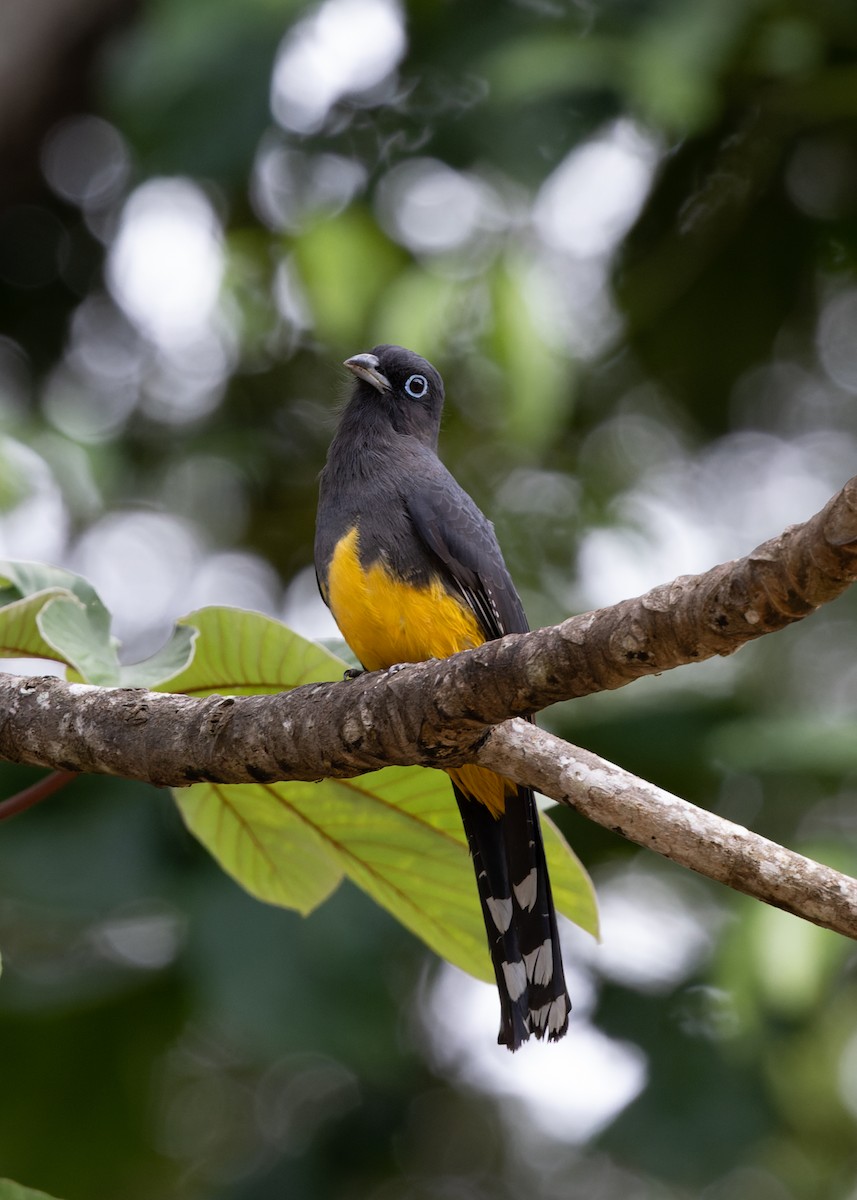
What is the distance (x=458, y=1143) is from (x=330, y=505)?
507cm

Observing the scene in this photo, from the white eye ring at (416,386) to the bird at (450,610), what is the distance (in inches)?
12.1

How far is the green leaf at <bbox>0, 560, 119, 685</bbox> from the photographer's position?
258 centimetres

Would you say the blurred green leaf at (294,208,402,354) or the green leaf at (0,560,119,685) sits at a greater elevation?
the green leaf at (0,560,119,685)

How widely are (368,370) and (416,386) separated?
7.5 inches

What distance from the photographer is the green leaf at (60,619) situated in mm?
2582

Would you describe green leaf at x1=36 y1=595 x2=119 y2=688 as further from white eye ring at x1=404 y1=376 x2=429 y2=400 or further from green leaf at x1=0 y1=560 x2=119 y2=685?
white eye ring at x1=404 y1=376 x2=429 y2=400

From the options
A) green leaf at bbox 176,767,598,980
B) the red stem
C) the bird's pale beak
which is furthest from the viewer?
the bird's pale beak

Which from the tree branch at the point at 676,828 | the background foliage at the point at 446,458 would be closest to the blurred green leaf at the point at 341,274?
the background foliage at the point at 446,458

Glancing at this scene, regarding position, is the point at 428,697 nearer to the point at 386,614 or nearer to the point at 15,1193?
→ the point at 15,1193

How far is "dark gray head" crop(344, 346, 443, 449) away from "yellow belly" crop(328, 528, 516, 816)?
0.85 metres

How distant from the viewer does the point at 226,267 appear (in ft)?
20.5

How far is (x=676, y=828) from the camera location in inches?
84.0

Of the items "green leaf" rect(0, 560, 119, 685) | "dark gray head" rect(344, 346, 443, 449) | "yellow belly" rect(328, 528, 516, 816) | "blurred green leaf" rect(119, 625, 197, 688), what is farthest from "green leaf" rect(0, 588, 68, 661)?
"dark gray head" rect(344, 346, 443, 449)

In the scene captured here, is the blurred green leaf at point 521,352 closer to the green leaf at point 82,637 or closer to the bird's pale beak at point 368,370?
the bird's pale beak at point 368,370
